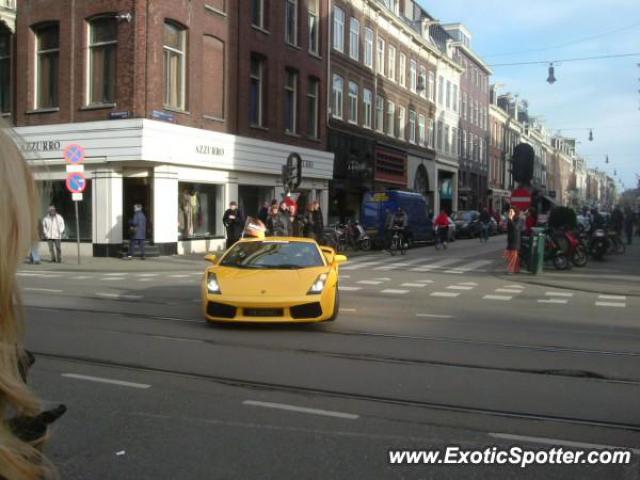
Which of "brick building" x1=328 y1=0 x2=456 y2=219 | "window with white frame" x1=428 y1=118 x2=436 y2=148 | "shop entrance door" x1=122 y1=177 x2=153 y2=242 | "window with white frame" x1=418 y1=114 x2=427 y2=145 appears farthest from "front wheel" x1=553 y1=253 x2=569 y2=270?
"window with white frame" x1=428 y1=118 x2=436 y2=148

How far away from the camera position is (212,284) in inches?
371

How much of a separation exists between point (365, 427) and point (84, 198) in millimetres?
20490

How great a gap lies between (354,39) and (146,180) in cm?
1944

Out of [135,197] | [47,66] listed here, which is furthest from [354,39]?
[135,197]

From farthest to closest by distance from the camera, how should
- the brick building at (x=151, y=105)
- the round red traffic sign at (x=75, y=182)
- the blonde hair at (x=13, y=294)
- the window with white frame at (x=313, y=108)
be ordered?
the window with white frame at (x=313, y=108), the brick building at (x=151, y=105), the round red traffic sign at (x=75, y=182), the blonde hair at (x=13, y=294)

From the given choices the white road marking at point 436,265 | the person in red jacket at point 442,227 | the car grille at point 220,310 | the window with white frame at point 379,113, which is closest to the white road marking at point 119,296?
the car grille at point 220,310

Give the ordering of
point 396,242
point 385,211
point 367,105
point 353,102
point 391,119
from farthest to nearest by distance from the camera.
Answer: point 391,119
point 367,105
point 353,102
point 385,211
point 396,242

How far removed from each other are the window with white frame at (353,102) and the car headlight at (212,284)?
29427 mm

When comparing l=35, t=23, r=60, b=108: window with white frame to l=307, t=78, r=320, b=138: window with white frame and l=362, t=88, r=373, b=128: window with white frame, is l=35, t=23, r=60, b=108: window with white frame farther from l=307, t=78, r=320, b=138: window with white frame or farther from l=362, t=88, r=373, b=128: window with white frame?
l=362, t=88, r=373, b=128: window with white frame

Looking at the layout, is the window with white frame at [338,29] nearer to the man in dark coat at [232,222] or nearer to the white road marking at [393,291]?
the man in dark coat at [232,222]

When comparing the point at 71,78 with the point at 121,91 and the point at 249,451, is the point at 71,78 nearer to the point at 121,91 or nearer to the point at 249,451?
the point at 121,91

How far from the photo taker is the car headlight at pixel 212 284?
9.32 m

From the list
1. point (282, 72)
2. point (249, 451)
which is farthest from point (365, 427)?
point (282, 72)

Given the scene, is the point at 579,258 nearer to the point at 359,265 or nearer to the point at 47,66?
the point at 359,265
